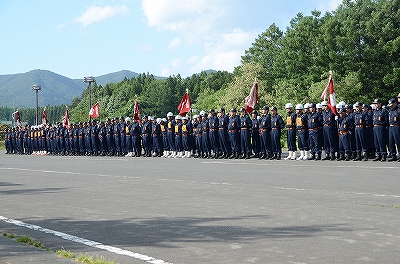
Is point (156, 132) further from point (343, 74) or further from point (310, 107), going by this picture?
point (343, 74)

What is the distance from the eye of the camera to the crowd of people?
22.1m

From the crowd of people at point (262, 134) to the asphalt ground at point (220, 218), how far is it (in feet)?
22.5

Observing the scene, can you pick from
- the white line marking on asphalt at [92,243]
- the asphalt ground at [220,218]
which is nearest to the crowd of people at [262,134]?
the asphalt ground at [220,218]

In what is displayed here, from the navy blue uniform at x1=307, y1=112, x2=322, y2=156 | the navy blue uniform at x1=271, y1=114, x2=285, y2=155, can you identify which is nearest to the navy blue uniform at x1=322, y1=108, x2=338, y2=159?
the navy blue uniform at x1=307, y1=112, x2=322, y2=156

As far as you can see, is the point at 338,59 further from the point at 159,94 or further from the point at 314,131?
the point at 159,94

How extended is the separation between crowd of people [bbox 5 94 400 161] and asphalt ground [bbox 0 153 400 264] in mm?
6864

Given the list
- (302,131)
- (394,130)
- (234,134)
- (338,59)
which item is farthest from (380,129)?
(338,59)

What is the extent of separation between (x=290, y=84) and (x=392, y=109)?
48691mm

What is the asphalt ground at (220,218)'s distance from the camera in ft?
21.8

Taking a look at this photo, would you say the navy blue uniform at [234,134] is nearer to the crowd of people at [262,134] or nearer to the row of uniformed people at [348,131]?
the crowd of people at [262,134]

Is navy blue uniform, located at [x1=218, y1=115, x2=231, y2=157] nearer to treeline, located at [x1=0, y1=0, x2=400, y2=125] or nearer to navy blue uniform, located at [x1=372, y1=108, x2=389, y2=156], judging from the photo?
navy blue uniform, located at [x1=372, y1=108, x2=389, y2=156]

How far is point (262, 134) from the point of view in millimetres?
25766

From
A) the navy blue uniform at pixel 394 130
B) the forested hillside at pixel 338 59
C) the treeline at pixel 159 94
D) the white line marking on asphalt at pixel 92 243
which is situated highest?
the treeline at pixel 159 94

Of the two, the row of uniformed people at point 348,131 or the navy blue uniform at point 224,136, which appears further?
the navy blue uniform at point 224,136
